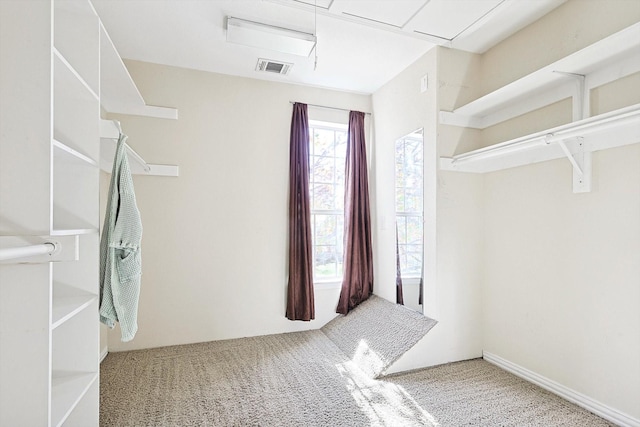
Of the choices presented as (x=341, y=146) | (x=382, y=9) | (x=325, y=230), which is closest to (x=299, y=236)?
(x=325, y=230)

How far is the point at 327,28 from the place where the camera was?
7.85 ft

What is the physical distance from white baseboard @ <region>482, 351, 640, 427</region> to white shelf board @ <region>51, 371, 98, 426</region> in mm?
2649

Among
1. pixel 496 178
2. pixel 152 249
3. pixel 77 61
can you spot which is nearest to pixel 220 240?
pixel 152 249

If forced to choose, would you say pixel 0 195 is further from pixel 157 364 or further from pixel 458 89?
pixel 458 89

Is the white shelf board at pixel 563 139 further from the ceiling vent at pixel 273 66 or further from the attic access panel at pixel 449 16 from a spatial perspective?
the ceiling vent at pixel 273 66

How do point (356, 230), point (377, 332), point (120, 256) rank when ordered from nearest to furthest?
point (120, 256) → point (377, 332) → point (356, 230)

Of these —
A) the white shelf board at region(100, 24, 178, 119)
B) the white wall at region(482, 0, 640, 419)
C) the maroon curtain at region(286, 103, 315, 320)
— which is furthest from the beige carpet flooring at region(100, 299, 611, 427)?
the white shelf board at region(100, 24, 178, 119)

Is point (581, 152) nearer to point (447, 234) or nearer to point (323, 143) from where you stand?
point (447, 234)

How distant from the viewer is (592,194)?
193 centimetres

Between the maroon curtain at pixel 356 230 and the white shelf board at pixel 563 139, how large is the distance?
38.9 inches

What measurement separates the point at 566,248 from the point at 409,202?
1205 mm

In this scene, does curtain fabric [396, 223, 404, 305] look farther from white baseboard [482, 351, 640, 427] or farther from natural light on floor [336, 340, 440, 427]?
white baseboard [482, 351, 640, 427]

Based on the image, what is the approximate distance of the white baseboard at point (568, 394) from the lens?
176cm

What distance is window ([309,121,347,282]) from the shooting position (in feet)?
11.5
